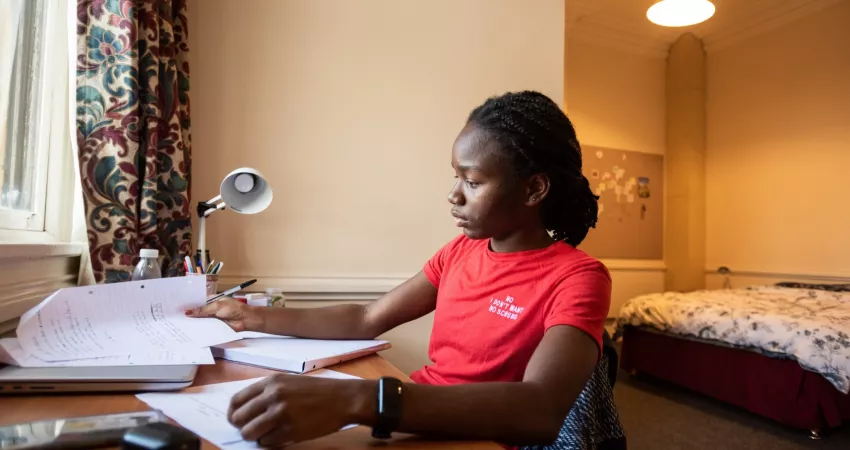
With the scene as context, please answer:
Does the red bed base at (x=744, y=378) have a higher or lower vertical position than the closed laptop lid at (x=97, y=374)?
lower

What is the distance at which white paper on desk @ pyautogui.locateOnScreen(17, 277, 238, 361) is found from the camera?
0.75 meters

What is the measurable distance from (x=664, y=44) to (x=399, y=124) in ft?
12.9

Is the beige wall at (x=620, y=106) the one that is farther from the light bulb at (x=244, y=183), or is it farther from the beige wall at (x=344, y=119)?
the light bulb at (x=244, y=183)

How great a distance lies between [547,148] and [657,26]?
Result: 14.1ft

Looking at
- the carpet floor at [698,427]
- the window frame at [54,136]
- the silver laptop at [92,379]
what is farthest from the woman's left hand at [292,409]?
the carpet floor at [698,427]

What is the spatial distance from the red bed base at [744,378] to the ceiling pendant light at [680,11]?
207 cm

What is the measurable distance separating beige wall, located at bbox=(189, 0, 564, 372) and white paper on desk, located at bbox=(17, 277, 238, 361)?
87 cm

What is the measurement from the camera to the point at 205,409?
0.63 m

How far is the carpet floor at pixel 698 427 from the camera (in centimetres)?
244

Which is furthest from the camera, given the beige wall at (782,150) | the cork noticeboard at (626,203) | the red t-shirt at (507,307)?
the cork noticeboard at (626,203)

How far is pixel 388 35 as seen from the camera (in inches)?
78.3

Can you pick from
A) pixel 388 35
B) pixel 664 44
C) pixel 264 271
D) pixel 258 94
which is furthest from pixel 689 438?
pixel 664 44

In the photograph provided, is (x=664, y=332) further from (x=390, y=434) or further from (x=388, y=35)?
(x=390, y=434)

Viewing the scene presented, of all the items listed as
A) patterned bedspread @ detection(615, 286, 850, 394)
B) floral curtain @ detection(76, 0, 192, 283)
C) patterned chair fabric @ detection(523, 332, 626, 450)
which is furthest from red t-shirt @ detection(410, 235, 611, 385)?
patterned bedspread @ detection(615, 286, 850, 394)
